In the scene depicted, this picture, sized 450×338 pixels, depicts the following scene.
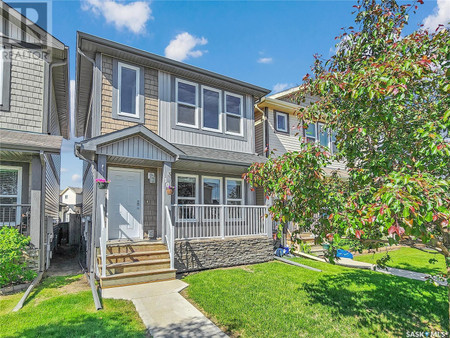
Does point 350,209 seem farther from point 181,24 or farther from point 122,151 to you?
point 181,24

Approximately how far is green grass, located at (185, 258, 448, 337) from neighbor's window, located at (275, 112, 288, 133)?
6.92m

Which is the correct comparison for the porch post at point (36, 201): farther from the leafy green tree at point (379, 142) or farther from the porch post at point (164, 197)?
the leafy green tree at point (379, 142)

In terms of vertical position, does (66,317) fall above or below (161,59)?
below

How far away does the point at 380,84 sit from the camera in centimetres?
319

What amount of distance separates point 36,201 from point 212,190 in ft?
18.1

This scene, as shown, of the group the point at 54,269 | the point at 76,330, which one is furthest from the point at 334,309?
the point at 54,269

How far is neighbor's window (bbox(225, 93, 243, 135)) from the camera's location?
10.1m

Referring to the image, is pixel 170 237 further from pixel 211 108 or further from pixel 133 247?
pixel 211 108

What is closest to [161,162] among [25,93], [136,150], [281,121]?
[136,150]

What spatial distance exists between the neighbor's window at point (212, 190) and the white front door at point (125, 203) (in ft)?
8.17

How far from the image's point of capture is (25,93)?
719cm

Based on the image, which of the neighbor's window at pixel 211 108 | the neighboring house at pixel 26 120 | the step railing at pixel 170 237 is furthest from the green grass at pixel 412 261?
the neighboring house at pixel 26 120

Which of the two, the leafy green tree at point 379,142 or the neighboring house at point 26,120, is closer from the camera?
the leafy green tree at point 379,142

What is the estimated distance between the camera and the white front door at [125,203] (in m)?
7.89
